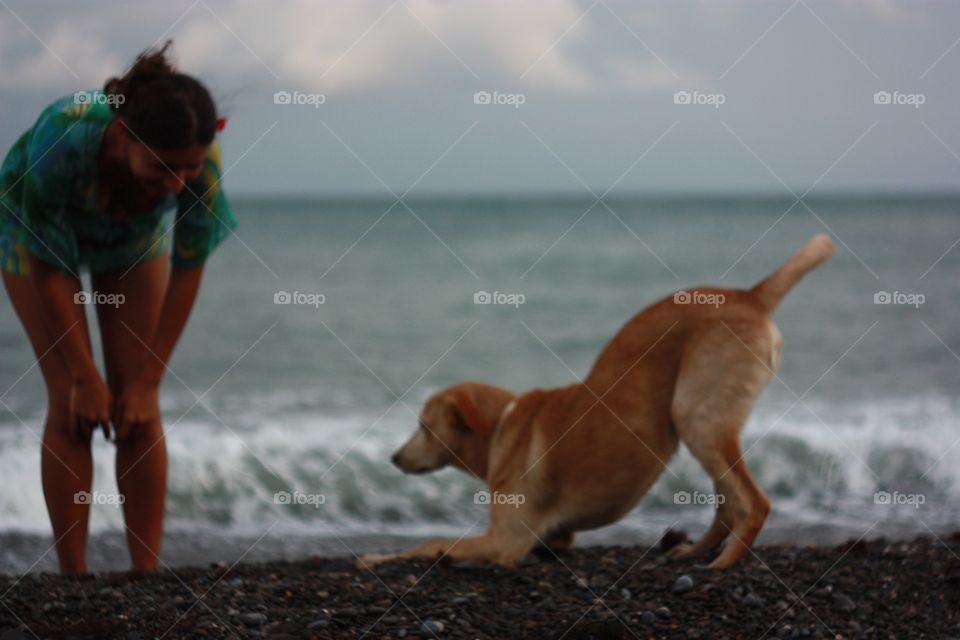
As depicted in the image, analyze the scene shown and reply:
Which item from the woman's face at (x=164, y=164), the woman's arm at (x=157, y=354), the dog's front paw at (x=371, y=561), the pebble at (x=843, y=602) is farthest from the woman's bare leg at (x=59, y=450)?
the pebble at (x=843, y=602)

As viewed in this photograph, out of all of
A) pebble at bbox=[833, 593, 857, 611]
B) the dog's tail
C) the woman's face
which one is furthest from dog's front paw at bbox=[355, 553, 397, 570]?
the dog's tail

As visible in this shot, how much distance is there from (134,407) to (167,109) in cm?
126

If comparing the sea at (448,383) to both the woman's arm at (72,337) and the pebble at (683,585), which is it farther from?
the pebble at (683,585)

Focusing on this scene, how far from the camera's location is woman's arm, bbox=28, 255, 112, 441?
13.1 feet

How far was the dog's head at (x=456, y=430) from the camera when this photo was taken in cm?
472

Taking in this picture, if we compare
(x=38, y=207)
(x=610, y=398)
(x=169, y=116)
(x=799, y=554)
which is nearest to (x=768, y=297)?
(x=610, y=398)

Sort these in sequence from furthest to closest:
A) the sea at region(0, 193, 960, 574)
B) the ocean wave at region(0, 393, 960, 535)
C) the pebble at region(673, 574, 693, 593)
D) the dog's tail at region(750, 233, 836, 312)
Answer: the ocean wave at region(0, 393, 960, 535)
the sea at region(0, 193, 960, 574)
the dog's tail at region(750, 233, 836, 312)
the pebble at region(673, 574, 693, 593)

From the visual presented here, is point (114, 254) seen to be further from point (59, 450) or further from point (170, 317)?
point (59, 450)

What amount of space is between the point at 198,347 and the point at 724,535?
28.5ft

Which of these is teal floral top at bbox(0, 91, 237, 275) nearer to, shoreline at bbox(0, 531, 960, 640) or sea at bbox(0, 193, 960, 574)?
shoreline at bbox(0, 531, 960, 640)

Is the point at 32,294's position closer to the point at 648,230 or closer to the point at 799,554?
the point at 799,554

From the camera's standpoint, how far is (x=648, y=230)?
24.4 metres

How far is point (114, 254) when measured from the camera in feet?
13.8

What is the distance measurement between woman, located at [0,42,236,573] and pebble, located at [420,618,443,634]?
1591 mm
